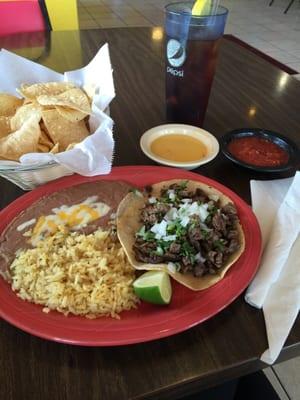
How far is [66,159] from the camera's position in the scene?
0.90 meters

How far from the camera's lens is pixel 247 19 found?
6.40m

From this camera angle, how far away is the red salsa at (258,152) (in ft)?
3.53

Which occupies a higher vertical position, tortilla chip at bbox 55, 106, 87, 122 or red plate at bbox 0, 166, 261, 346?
tortilla chip at bbox 55, 106, 87, 122

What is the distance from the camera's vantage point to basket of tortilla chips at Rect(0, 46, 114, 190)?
2.97 ft

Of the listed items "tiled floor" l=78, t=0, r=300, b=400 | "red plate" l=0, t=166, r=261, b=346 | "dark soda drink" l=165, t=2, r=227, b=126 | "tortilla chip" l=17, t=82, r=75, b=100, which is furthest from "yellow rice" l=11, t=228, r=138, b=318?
"tiled floor" l=78, t=0, r=300, b=400

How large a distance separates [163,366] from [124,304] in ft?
0.43

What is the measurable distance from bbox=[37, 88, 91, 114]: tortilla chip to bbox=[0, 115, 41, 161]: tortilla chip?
73 mm

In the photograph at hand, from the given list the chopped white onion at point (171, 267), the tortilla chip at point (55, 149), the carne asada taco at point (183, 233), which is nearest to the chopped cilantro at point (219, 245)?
the carne asada taco at point (183, 233)

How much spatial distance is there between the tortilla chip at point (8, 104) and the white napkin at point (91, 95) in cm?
12

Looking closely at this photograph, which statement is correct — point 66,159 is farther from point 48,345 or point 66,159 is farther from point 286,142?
point 286,142

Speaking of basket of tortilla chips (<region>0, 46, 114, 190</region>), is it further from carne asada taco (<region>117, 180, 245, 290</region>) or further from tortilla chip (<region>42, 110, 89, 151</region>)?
carne asada taco (<region>117, 180, 245, 290</region>)

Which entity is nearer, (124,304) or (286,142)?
(124,304)

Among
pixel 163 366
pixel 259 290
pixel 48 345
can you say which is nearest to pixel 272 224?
pixel 259 290

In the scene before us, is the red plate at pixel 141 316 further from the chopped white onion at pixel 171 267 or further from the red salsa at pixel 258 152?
the red salsa at pixel 258 152
